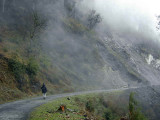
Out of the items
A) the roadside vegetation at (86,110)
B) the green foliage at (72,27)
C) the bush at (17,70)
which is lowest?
the roadside vegetation at (86,110)

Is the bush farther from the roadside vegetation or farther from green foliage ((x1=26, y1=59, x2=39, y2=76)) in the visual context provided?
the roadside vegetation

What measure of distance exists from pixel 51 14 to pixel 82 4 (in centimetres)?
3791

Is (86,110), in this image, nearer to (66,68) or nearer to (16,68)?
(16,68)

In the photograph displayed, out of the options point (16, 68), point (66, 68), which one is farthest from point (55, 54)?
point (16, 68)

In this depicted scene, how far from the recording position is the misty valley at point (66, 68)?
18.3 m

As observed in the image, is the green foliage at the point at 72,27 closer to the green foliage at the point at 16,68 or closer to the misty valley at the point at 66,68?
the misty valley at the point at 66,68

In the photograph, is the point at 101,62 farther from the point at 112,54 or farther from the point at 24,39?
the point at 24,39

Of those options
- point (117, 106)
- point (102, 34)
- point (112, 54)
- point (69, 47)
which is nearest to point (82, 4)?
point (102, 34)

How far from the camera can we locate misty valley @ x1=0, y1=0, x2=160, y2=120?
1834cm

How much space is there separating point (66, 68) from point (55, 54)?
5.23 meters

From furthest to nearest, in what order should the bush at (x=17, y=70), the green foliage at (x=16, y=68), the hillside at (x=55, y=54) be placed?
the hillside at (x=55, y=54), the green foliage at (x=16, y=68), the bush at (x=17, y=70)

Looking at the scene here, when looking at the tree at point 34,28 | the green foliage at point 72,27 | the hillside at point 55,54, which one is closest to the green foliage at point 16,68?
the hillside at point 55,54

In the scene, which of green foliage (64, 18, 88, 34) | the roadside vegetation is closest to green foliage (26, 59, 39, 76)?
the roadside vegetation

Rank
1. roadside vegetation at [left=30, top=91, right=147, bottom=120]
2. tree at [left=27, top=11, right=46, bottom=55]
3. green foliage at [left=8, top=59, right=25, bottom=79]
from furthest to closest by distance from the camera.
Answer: tree at [left=27, top=11, right=46, bottom=55], green foliage at [left=8, top=59, right=25, bottom=79], roadside vegetation at [left=30, top=91, right=147, bottom=120]
